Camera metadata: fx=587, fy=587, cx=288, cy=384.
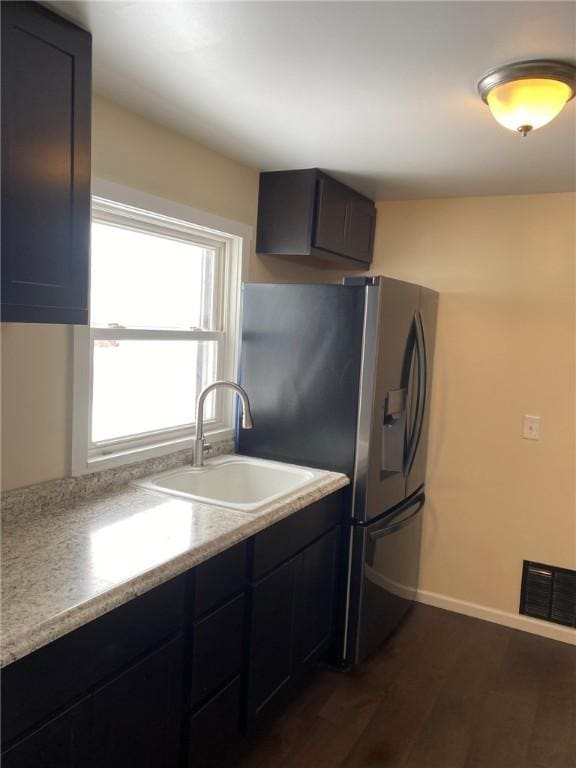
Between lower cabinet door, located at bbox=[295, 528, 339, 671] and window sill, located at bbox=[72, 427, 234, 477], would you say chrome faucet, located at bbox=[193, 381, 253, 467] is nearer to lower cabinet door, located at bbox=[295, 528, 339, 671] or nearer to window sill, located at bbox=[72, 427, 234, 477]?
window sill, located at bbox=[72, 427, 234, 477]

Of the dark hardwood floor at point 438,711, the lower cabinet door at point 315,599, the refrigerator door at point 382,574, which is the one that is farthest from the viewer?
the refrigerator door at point 382,574

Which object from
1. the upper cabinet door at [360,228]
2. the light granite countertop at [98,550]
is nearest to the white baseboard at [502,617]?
the light granite countertop at [98,550]

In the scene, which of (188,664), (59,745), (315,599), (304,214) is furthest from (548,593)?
(59,745)

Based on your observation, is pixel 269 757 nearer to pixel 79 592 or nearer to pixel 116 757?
pixel 116 757

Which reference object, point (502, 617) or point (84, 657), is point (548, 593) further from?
point (84, 657)

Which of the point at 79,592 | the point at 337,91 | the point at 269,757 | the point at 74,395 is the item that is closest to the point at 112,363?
the point at 74,395

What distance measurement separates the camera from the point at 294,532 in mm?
2148

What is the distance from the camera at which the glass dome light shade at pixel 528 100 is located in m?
1.57

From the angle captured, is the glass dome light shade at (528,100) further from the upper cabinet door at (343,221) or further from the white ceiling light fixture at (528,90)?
the upper cabinet door at (343,221)

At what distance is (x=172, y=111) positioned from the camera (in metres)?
2.04

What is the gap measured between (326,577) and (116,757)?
3.85 feet

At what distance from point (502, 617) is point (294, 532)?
1607 mm

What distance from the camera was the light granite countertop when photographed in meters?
1.23

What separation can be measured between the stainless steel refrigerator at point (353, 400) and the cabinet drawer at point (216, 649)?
29.6 inches
